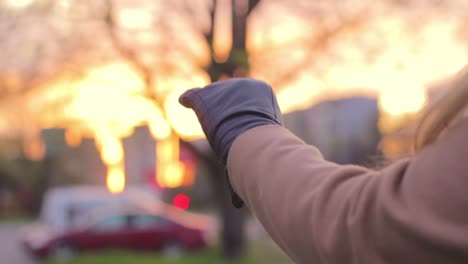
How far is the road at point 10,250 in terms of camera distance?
18500 mm

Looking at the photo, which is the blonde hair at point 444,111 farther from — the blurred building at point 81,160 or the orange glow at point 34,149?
the orange glow at point 34,149

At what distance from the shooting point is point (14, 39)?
10.7 metres

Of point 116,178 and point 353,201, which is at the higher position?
point 353,201

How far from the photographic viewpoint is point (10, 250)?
21328 mm

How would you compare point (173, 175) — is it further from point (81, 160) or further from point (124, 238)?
point (124, 238)

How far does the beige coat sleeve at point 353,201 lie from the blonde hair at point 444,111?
0.12 ft

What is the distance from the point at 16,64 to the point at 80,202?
9.86 metres

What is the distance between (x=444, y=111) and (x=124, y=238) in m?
17.2

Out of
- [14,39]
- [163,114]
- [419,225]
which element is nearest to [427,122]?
[419,225]

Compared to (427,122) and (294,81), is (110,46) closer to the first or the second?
(294,81)

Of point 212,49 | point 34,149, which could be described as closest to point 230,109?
point 212,49

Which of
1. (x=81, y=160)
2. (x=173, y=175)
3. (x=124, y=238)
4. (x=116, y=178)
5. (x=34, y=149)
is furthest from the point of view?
(x=81, y=160)

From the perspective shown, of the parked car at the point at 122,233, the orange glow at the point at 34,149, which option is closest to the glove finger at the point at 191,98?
the parked car at the point at 122,233

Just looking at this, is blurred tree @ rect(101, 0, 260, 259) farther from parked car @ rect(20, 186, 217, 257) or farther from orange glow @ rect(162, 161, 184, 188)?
orange glow @ rect(162, 161, 184, 188)
